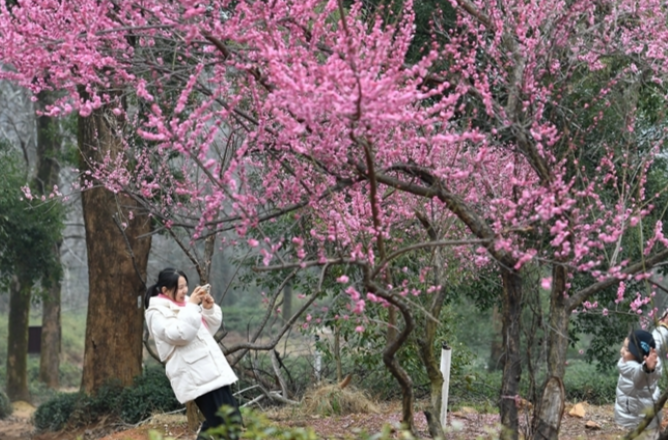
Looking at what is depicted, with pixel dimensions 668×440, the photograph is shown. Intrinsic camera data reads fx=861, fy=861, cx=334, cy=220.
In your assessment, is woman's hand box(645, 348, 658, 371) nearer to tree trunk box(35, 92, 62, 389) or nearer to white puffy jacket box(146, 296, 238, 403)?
white puffy jacket box(146, 296, 238, 403)

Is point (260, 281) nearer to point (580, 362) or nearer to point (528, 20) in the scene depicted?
point (528, 20)

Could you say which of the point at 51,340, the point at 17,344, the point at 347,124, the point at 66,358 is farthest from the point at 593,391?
the point at 66,358

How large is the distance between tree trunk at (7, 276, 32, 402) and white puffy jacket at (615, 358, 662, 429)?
13.0 metres

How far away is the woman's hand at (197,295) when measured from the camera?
483 centimetres

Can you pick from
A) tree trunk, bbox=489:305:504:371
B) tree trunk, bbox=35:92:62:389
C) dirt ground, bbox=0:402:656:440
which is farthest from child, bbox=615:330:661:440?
tree trunk, bbox=35:92:62:389

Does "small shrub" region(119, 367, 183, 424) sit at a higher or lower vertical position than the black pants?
lower

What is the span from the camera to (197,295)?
4.85 m

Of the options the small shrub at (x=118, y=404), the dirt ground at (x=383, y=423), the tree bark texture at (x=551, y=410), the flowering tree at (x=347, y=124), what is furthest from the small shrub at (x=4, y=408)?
the tree bark texture at (x=551, y=410)

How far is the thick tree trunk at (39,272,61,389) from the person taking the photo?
17.3 m

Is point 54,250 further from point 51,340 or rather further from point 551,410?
point 551,410

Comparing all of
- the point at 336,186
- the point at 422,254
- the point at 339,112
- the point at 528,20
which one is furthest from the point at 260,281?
the point at 339,112

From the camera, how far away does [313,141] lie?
4.38 metres

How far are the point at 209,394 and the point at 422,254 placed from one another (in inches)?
131

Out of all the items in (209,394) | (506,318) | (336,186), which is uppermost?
(336,186)
